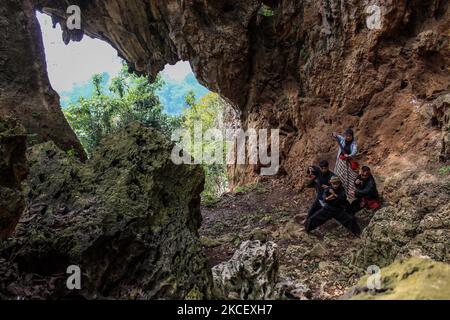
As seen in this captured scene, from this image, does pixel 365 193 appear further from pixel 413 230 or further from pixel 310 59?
pixel 310 59

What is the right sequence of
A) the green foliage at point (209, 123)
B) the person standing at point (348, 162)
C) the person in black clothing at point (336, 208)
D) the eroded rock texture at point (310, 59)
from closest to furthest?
the person in black clothing at point (336, 208), the person standing at point (348, 162), the eroded rock texture at point (310, 59), the green foliage at point (209, 123)

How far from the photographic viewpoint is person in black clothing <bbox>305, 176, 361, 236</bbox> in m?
7.34

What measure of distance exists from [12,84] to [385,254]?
9.44 metres

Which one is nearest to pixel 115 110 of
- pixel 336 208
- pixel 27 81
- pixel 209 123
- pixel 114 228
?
pixel 27 81

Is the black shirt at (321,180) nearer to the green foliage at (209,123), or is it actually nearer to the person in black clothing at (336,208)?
the person in black clothing at (336,208)

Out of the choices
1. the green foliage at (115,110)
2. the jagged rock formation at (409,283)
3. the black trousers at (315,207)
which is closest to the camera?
the jagged rock formation at (409,283)

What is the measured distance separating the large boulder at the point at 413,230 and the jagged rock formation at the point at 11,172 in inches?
191

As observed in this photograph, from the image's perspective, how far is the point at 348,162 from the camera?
28.5 feet

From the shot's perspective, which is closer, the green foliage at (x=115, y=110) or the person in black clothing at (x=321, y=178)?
the person in black clothing at (x=321, y=178)

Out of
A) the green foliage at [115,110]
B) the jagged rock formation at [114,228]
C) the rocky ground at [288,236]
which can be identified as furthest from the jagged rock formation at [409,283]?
the green foliage at [115,110]

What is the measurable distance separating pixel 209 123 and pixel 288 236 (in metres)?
23.6

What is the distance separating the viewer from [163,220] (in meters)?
4.79

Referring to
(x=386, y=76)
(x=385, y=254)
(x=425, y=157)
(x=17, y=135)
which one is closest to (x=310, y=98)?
(x=386, y=76)

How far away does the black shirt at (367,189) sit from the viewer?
24.7 ft
